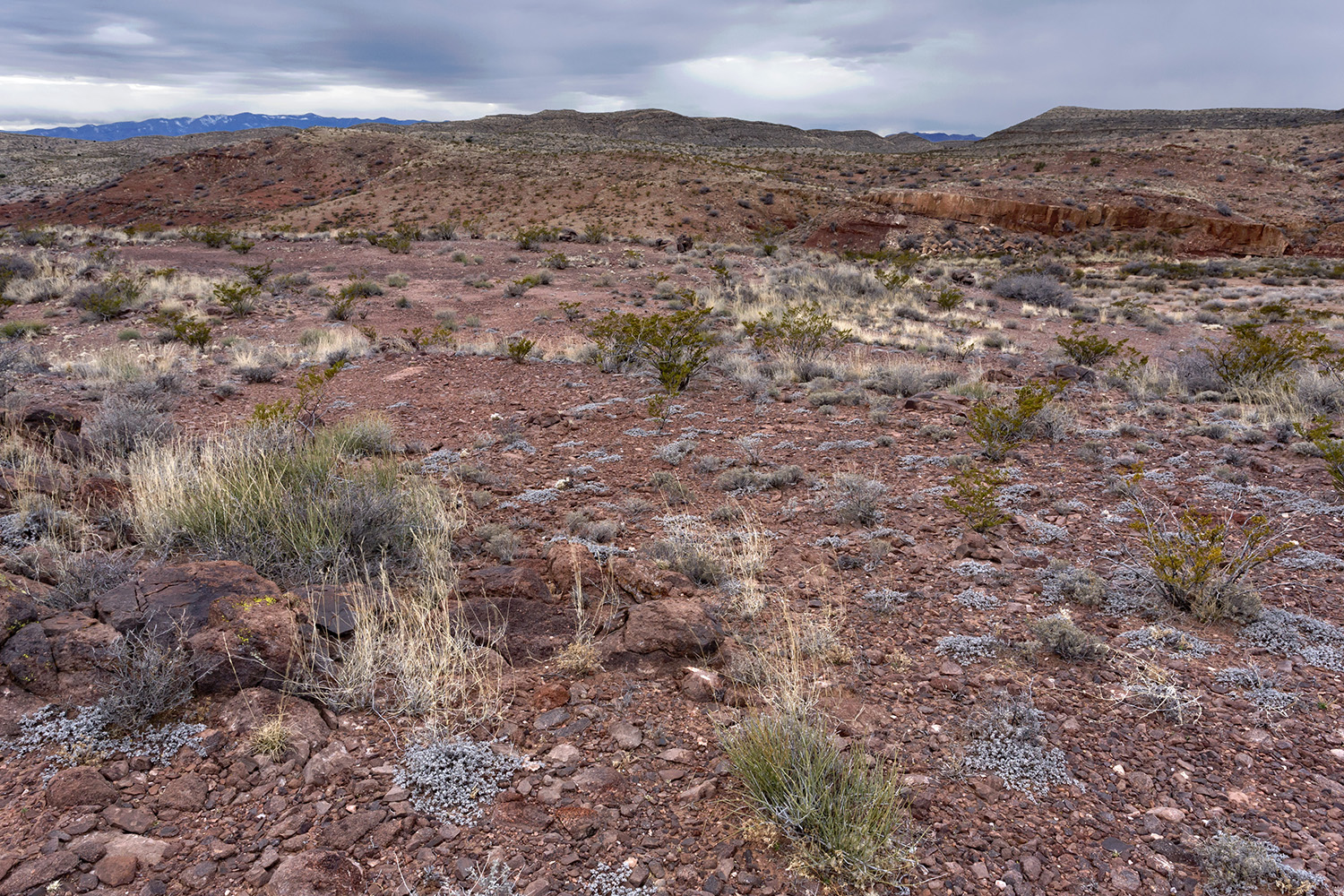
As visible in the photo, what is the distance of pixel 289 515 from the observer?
419 cm

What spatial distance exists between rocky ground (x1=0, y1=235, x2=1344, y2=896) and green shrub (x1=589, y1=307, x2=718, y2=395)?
38.3 inches

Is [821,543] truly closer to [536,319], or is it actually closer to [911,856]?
[911,856]

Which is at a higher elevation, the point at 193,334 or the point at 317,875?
the point at 193,334

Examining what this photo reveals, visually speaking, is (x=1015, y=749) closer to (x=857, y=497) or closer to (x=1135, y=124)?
(x=857, y=497)

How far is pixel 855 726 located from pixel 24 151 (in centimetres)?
8611

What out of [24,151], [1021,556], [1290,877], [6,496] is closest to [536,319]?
[6,496]

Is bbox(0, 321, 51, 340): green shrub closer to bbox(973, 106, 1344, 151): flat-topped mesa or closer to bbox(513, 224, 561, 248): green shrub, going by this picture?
bbox(513, 224, 561, 248): green shrub

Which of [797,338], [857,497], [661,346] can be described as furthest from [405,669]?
[797,338]

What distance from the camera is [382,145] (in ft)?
174

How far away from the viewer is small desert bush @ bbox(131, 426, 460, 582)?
4078 millimetres

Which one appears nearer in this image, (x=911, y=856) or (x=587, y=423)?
(x=911, y=856)

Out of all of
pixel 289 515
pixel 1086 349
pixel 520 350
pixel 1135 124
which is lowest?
pixel 289 515

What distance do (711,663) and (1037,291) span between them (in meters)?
18.2

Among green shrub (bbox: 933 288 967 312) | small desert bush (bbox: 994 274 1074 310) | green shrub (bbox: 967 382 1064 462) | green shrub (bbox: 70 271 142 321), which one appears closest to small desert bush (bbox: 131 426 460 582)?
green shrub (bbox: 967 382 1064 462)
